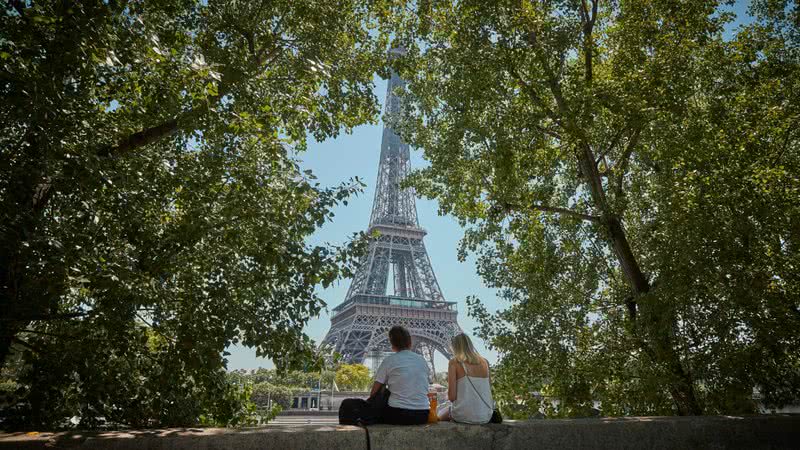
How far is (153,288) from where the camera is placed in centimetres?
505

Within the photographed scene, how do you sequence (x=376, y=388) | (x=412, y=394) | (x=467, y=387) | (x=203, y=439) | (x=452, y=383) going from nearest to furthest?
(x=203, y=439)
(x=412, y=394)
(x=376, y=388)
(x=467, y=387)
(x=452, y=383)

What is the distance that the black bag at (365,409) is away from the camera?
4.78 metres

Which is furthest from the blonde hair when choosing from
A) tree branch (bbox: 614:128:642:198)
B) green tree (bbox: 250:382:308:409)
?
green tree (bbox: 250:382:308:409)

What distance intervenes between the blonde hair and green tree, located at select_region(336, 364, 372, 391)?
4904cm

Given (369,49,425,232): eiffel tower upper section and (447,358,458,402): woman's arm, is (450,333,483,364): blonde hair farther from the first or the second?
(369,49,425,232): eiffel tower upper section

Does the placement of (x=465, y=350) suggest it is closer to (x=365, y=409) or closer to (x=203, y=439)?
(x=365, y=409)

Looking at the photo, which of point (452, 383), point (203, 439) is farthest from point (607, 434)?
point (203, 439)

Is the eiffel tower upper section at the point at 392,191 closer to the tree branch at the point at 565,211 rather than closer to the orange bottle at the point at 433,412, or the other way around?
the tree branch at the point at 565,211

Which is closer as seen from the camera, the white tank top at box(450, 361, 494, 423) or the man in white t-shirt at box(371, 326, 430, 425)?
the man in white t-shirt at box(371, 326, 430, 425)

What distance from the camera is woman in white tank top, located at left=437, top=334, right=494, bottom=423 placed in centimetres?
490

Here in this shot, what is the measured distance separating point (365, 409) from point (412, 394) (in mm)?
443

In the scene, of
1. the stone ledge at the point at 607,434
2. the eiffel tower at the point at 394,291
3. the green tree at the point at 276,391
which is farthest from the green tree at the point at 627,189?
the green tree at the point at 276,391

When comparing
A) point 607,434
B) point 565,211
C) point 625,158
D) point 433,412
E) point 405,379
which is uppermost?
point 625,158

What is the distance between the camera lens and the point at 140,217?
18.1 feet
